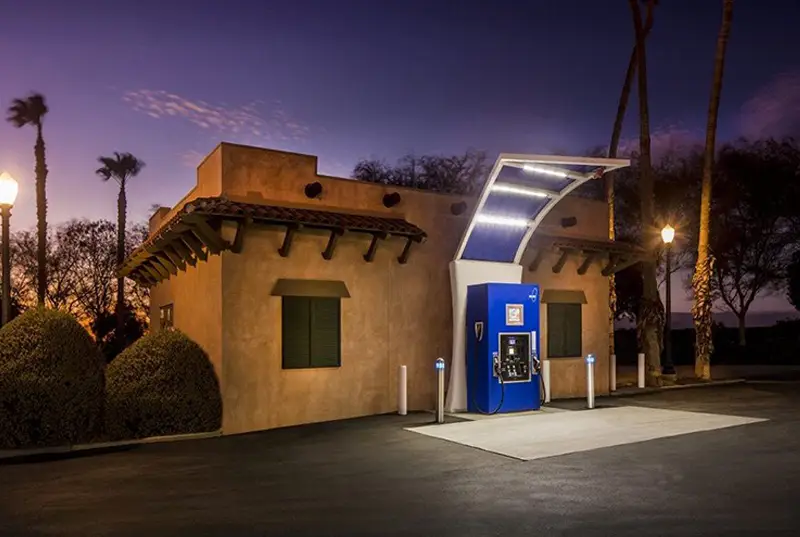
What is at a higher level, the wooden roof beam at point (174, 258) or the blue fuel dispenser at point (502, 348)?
the wooden roof beam at point (174, 258)

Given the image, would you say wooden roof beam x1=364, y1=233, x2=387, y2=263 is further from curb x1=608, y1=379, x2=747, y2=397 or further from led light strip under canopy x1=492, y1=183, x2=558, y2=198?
curb x1=608, y1=379, x2=747, y2=397

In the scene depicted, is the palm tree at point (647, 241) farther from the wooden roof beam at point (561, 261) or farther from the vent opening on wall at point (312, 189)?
the vent opening on wall at point (312, 189)

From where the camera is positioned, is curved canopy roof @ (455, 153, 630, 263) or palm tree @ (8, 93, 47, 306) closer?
curved canopy roof @ (455, 153, 630, 263)

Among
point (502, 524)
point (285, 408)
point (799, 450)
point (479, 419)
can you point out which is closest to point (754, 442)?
point (799, 450)

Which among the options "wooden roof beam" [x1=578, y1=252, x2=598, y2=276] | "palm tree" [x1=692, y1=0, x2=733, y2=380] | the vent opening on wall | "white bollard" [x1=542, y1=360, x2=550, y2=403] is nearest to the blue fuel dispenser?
"white bollard" [x1=542, y1=360, x2=550, y2=403]

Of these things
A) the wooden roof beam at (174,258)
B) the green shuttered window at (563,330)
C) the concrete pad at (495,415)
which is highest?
the wooden roof beam at (174,258)

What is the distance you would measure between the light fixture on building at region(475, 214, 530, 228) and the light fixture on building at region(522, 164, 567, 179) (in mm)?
1317

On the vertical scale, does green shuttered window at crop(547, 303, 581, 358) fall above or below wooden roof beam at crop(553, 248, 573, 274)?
below

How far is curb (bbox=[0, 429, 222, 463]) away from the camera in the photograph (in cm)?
1058

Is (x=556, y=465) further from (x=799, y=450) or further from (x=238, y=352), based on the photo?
(x=238, y=352)

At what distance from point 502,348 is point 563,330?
4185mm

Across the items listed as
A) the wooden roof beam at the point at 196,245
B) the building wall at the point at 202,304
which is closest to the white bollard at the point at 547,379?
the building wall at the point at 202,304

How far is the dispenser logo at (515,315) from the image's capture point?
14719 millimetres

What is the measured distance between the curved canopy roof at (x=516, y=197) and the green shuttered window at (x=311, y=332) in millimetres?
→ 3048
